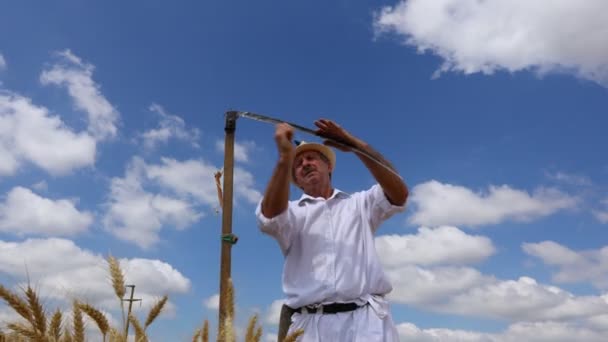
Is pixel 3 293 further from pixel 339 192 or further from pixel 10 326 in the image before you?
pixel 339 192

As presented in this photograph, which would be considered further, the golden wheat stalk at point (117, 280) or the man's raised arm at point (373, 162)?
the man's raised arm at point (373, 162)

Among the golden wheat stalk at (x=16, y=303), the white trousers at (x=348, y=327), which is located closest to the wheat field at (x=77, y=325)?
the golden wheat stalk at (x=16, y=303)

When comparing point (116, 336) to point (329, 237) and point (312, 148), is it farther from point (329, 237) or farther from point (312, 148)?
point (312, 148)

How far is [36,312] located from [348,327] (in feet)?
6.08

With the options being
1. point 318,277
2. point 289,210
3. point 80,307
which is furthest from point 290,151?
point 80,307

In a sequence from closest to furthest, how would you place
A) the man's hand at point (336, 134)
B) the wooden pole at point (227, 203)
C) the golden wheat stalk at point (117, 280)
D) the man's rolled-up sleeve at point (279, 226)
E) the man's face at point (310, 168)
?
the golden wheat stalk at point (117, 280), the man's rolled-up sleeve at point (279, 226), the wooden pole at point (227, 203), the man's hand at point (336, 134), the man's face at point (310, 168)

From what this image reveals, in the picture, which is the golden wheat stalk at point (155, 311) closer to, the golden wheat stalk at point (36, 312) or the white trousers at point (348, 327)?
the golden wheat stalk at point (36, 312)

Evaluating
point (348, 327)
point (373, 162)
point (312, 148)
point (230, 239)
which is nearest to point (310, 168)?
point (312, 148)

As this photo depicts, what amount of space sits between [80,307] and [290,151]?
151 centimetres

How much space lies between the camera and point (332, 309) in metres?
3.20

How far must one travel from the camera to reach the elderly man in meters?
3.18

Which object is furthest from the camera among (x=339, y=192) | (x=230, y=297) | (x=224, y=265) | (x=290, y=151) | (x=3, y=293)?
(x=339, y=192)

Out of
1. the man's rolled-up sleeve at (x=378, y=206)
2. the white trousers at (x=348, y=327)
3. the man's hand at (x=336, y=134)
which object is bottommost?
the white trousers at (x=348, y=327)

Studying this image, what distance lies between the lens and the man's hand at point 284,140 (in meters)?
3.11
